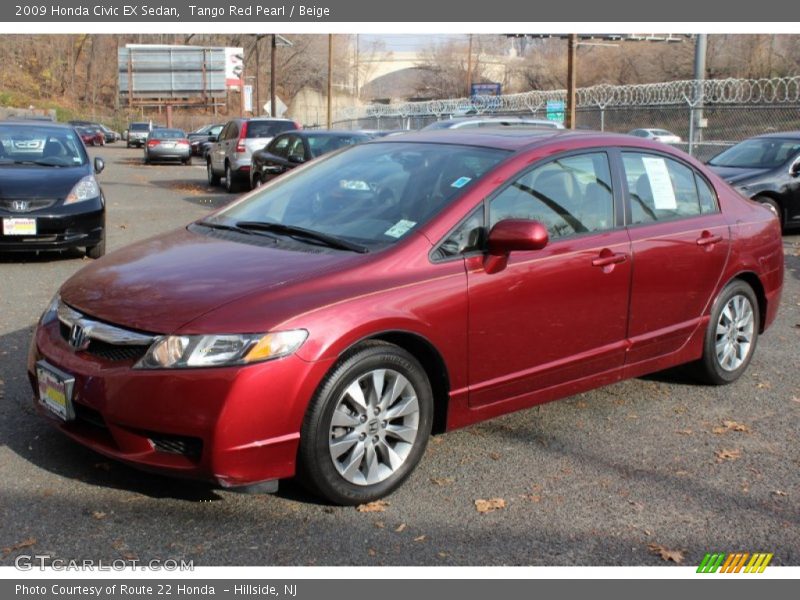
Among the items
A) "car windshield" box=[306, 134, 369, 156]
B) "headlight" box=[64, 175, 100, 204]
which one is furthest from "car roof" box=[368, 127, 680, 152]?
"car windshield" box=[306, 134, 369, 156]

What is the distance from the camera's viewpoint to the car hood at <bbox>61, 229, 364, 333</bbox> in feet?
12.5

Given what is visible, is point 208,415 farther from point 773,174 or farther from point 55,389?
point 773,174

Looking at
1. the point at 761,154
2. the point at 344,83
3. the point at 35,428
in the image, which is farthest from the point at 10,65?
the point at 35,428

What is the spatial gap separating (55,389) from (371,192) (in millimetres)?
1850

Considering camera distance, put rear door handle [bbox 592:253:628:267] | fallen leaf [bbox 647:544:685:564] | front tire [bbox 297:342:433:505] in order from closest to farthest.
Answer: fallen leaf [bbox 647:544:685:564] < front tire [bbox 297:342:433:505] < rear door handle [bbox 592:253:628:267]

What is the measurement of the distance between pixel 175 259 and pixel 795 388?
4.06 m

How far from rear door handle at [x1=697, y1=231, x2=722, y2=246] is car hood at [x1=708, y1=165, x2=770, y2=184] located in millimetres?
8240

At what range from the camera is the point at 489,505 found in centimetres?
406

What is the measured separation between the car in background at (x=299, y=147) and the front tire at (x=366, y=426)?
12057 mm

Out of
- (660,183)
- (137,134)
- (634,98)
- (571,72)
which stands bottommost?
(660,183)

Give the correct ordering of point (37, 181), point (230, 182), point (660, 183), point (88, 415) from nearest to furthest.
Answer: point (88, 415)
point (660, 183)
point (37, 181)
point (230, 182)

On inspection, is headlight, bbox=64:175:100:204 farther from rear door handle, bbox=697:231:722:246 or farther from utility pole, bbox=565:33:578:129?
utility pole, bbox=565:33:578:129

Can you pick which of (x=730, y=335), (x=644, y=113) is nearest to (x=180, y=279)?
(x=730, y=335)

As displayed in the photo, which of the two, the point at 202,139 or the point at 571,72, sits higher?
the point at 571,72
